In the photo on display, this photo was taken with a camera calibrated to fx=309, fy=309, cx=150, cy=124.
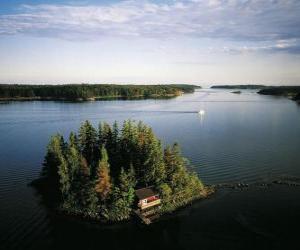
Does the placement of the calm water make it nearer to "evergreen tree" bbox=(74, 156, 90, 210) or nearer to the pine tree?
"evergreen tree" bbox=(74, 156, 90, 210)

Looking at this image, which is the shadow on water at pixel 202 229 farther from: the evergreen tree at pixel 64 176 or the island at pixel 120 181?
the evergreen tree at pixel 64 176

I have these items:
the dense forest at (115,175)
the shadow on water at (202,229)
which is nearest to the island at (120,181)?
the dense forest at (115,175)

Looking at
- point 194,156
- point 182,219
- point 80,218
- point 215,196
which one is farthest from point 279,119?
point 80,218

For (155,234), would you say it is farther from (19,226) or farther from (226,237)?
(19,226)

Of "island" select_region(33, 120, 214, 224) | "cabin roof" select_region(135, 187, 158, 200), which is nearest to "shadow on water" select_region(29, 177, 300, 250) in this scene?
"island" select_region(33, 120, 214, 224)

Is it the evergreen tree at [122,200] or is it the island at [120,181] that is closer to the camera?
the evergreen tree at [122,200]

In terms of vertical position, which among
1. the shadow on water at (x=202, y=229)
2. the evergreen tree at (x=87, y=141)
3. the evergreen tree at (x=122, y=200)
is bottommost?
the shadow on water at (x=202, y=229)

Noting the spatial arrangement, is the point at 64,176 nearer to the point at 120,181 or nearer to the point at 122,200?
the point at 120,181
